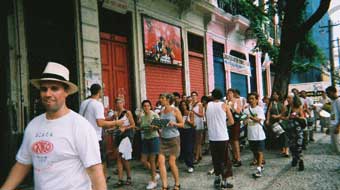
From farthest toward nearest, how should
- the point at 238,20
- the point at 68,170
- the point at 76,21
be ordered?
the point at 238,20 < the point at 76,21 < the point at 68,170

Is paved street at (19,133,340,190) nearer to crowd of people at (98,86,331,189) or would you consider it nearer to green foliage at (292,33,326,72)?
crowd of people at (98,86,331,189)

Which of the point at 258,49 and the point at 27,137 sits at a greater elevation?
the point at 258,49

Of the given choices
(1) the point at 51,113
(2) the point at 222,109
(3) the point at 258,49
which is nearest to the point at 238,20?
(3) the point at 258,49

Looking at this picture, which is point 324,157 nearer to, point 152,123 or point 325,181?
point 325,181

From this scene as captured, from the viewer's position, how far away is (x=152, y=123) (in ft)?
21.3

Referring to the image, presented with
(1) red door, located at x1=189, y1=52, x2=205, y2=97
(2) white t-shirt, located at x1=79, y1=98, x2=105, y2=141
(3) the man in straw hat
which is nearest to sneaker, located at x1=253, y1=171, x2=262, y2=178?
(2) white t-shirt, located at x1=79, y1=98, x2=105, y2=141

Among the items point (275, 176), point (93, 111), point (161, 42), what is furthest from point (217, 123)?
point (161, 42)

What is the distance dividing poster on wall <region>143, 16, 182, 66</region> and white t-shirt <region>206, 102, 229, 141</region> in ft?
16.5

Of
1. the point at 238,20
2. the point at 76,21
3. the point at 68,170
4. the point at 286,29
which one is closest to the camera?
the point at 68,170

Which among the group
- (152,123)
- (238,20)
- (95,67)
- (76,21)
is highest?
(238,20)

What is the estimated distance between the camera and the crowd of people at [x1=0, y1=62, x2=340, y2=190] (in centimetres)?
237

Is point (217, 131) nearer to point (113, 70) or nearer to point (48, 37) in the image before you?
point (48, 37)

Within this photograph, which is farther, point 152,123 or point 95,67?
point 95,67

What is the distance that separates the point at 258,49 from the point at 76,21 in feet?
39.0
